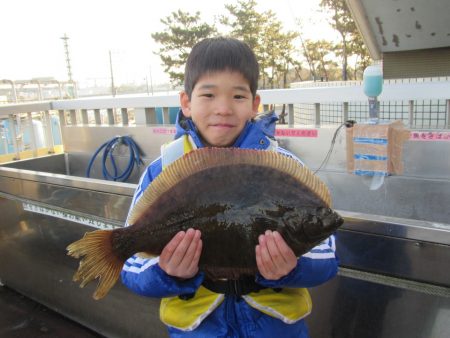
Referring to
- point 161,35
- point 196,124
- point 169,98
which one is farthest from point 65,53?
point 196,124

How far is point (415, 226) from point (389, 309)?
15.7 inches

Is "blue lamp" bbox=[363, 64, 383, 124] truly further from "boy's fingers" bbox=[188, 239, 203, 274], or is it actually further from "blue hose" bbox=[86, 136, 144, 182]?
"blue hose" bbox=[86, 136, 144, 182]

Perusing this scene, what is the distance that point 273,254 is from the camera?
3.76ft

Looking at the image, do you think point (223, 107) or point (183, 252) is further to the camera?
point (223, 107)

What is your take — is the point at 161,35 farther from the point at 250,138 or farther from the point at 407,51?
the point at 250,138

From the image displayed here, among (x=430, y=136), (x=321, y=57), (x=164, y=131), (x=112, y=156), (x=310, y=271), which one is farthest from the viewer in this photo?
(x=321, y=57)

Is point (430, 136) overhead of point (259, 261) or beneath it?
overhead

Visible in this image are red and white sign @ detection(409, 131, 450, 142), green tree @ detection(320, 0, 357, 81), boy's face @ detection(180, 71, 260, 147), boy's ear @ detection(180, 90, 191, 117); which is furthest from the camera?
green tree @ detection(320, 0, 357, 81)

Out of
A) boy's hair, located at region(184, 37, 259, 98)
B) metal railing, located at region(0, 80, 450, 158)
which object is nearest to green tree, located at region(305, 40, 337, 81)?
metal railing, located at region(0, 80, 450, 158)

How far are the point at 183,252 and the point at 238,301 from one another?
0.38 m

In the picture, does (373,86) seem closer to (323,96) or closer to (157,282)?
(323,96)

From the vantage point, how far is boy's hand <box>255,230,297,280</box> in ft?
3.73

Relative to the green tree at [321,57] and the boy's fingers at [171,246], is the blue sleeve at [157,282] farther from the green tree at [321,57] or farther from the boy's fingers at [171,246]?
the green tree at [321,57]

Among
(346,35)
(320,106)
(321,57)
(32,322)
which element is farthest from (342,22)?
(32,322)
